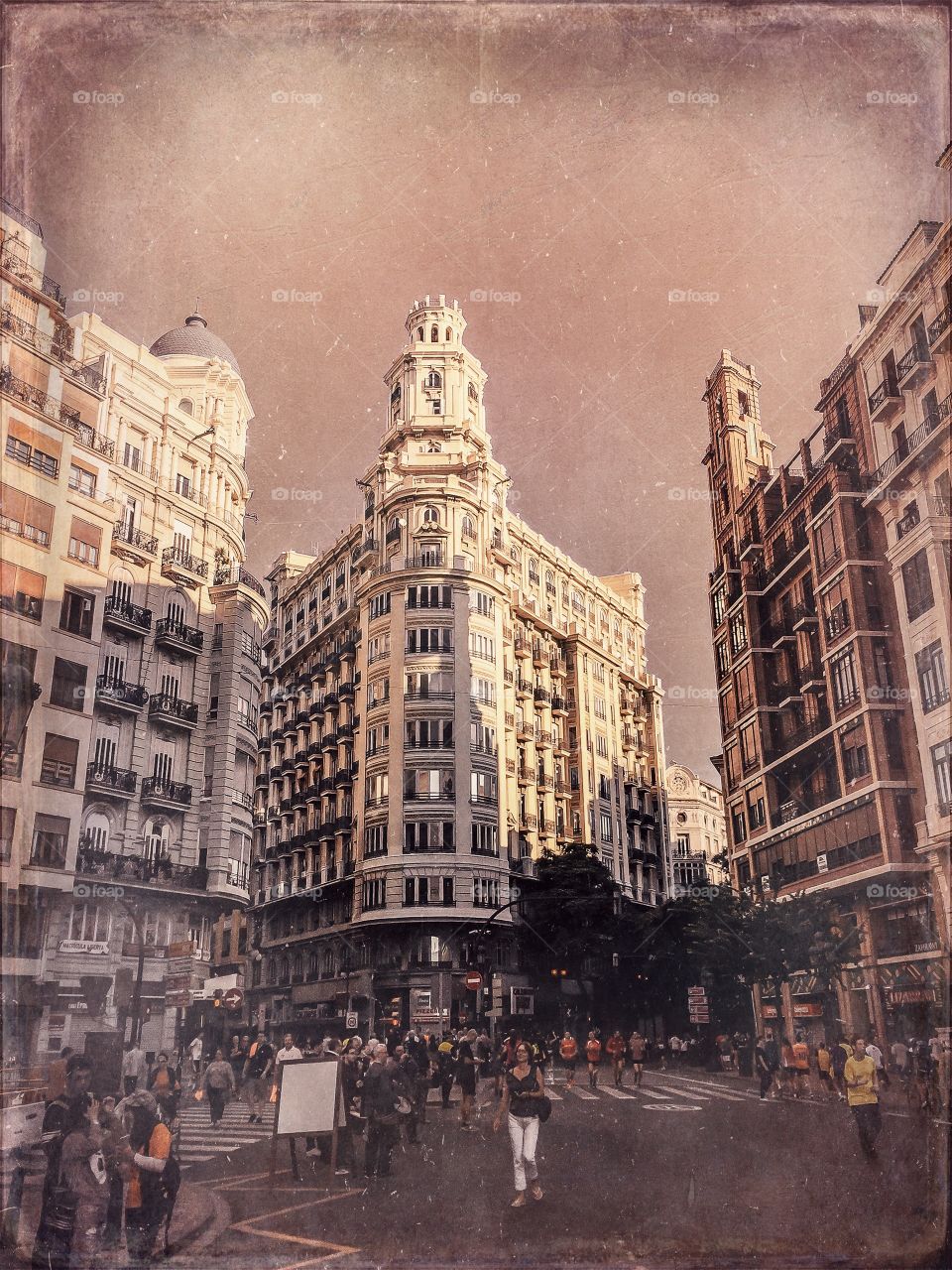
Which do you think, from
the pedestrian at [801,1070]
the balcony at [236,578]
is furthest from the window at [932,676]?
the balcony at [236,578]

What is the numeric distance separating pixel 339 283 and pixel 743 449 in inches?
197

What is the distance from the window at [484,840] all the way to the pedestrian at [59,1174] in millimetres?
4267

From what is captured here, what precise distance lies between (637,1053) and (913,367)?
7.63m

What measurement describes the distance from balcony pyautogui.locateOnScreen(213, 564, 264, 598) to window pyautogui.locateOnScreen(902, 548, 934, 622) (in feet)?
22.7

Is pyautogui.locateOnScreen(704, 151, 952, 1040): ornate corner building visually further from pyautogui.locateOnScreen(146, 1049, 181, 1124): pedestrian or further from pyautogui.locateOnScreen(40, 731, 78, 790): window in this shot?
pyautogui.locateOnScreen(40, 731, 78, 790): window

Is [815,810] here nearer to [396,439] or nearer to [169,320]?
[396,439]

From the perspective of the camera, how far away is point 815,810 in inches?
416

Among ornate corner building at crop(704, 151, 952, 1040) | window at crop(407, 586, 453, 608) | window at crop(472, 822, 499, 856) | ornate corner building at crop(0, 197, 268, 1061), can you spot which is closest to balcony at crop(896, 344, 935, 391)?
ornate corner building at crop(704, 151, 952, 1040)

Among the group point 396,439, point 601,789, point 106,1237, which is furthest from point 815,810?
point 106,1237

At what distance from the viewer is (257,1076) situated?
893 centimetres

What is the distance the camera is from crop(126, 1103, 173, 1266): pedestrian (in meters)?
7.46

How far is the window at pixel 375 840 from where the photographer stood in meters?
10.7

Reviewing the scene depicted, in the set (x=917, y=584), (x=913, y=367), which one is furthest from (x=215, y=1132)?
(x=913, y=367)

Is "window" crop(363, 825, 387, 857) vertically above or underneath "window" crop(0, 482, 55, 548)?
underneath
